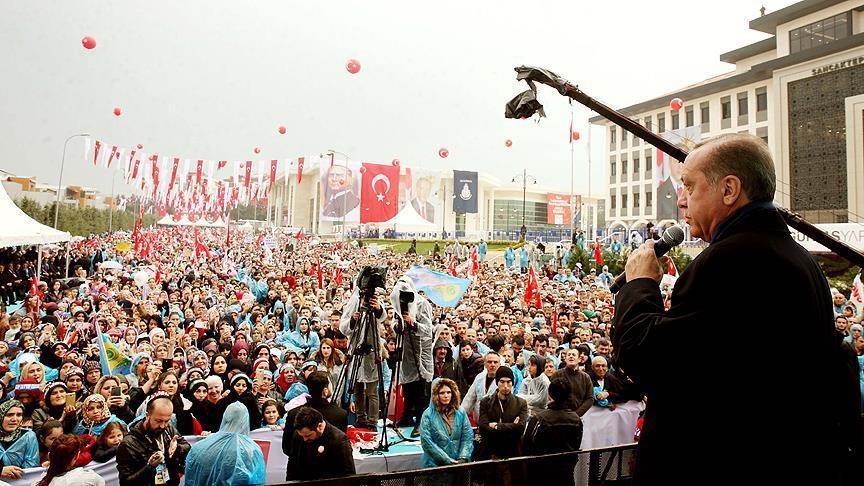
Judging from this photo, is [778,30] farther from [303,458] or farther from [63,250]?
[63,250]

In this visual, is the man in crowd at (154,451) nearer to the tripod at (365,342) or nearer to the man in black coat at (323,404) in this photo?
the man in black coat at (323,404)

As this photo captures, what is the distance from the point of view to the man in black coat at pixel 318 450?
156 inches

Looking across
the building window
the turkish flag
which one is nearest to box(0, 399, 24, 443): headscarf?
the turkish flag

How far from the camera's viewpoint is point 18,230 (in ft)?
44.4

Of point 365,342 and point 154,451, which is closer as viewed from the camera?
point 154,451

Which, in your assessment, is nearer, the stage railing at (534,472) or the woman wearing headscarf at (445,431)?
the stage railing at (534,472)

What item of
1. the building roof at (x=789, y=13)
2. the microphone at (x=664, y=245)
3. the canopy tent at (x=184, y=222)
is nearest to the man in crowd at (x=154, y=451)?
the microphone at (x=664, y=245)

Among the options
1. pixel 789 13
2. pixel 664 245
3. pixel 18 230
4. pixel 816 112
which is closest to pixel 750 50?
pixel 789 13

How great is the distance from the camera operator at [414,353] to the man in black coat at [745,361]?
203 inches

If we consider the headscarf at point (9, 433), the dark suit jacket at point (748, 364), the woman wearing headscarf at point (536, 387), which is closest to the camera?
the dark suit jacket at point (748, 364)

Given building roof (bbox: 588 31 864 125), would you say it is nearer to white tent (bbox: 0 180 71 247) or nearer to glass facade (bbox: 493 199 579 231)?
glass facade (bbox: 493 199 579 231)

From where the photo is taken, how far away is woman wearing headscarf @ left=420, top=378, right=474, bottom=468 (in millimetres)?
4980

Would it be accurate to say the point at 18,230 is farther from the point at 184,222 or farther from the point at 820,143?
the point at 184,222

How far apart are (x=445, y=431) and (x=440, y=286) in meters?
4.97
